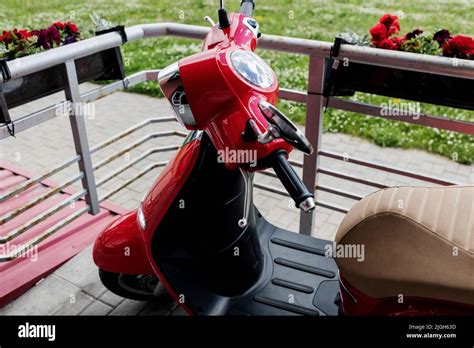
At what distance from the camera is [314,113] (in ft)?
8.15

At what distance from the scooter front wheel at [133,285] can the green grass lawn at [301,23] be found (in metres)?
2.51

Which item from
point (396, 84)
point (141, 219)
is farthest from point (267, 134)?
point (396, 84)

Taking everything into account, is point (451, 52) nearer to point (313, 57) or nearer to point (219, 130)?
point (313, 57)

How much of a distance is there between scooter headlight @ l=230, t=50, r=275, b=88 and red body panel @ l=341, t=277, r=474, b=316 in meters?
0.71

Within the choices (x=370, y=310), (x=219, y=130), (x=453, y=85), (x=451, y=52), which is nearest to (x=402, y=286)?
(x=370, y=310)

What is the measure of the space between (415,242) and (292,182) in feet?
1.39

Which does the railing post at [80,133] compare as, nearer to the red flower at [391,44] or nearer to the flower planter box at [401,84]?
the flower planter box at [401,84]

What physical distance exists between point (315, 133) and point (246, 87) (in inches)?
41.1

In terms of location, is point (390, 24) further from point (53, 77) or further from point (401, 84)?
point (53, 77)

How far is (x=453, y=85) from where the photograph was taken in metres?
2.13

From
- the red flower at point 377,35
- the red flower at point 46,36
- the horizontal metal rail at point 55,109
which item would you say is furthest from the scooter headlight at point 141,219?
the red flower at point 377,35

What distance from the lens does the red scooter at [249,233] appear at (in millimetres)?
1458

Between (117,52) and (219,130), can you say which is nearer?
(219,130)

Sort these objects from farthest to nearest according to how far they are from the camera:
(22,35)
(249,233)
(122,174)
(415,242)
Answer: (122,174) < (22,35) < (249,233) < (415,242)
